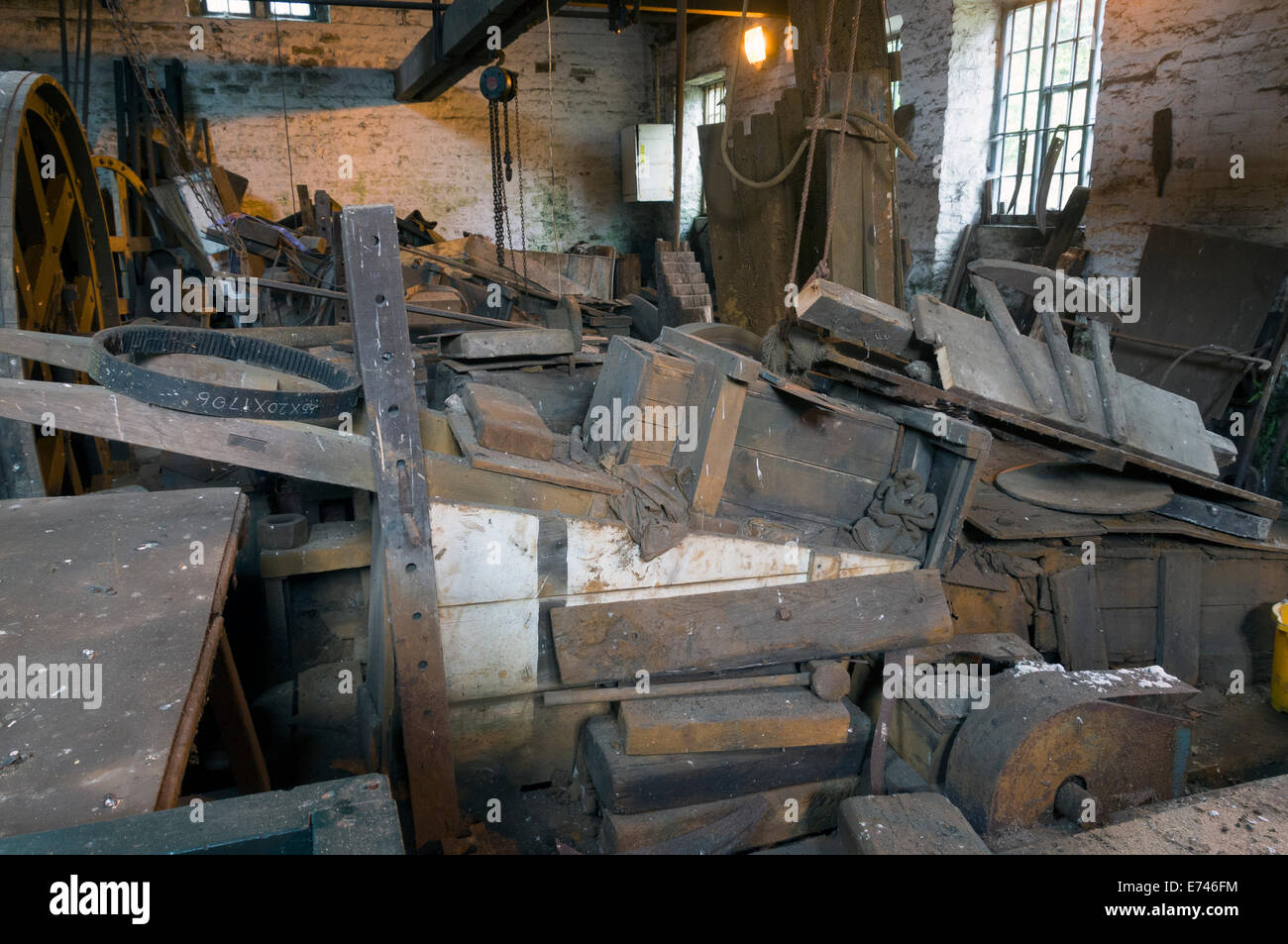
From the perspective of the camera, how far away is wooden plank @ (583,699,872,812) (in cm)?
309

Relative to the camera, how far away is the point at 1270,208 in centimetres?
599

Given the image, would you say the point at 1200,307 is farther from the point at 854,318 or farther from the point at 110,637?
the point at 110,637

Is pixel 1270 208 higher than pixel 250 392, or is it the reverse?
pixel 1270 208

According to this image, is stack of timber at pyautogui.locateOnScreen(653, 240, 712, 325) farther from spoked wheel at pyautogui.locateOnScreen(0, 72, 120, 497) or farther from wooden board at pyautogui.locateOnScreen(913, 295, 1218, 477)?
spoked wheel at pyautogui.locateOnScreen(0, 72, 120, 497)

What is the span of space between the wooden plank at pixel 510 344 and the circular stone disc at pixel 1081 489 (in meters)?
2.79

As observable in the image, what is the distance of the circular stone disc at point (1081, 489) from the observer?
4.37 metres

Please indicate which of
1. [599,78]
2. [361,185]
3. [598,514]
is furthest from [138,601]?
[599,78]

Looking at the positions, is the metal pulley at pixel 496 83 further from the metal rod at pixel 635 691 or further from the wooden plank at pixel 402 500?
the metal rod at pixel 635 691

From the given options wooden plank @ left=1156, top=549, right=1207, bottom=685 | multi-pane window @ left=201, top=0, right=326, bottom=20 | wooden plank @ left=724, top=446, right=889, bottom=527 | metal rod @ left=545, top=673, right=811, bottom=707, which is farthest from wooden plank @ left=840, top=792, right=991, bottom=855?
multi-pane window @ left=201, top=0, right=326, bottom=20

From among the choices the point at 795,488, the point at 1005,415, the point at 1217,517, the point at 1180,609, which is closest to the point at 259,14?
the point at 795,488

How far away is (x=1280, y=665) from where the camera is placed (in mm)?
4262

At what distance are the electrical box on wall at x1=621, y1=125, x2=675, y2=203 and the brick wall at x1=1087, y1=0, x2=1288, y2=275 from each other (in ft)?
24.1

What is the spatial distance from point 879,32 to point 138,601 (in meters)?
5.30
